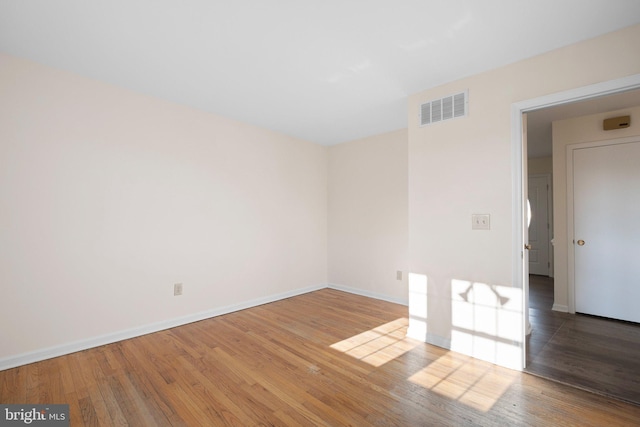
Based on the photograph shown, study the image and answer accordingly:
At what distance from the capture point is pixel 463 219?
8.67 ft

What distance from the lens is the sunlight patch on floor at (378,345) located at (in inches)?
99.0

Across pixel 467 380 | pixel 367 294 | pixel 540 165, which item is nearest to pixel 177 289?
pixel 367 294

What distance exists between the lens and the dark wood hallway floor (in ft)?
6.82

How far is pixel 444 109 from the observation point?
9.12ft

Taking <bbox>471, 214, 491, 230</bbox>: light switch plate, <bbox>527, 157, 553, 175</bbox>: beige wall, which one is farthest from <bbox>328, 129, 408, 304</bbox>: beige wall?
<bbox>527, 157, 553, 175</bbox>: beige wall

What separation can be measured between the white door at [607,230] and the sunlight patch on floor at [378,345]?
252 cm

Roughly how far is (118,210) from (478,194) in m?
3.52

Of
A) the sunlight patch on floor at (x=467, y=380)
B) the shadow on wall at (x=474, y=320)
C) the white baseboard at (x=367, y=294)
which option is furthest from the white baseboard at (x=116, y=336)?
the sunlight patch on floor at (x=467, y=380)

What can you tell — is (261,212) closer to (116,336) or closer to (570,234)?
(116,336)

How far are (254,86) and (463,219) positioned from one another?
244 cm

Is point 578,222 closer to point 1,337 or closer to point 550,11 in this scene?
point 550,11

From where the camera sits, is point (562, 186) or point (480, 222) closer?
point (480, 222)

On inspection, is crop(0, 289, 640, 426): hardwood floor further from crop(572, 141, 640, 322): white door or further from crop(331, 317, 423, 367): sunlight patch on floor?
crop(572, 141, 640, 322): white door

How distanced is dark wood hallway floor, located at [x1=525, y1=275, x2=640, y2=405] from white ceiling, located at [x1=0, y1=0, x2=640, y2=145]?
2.54m
